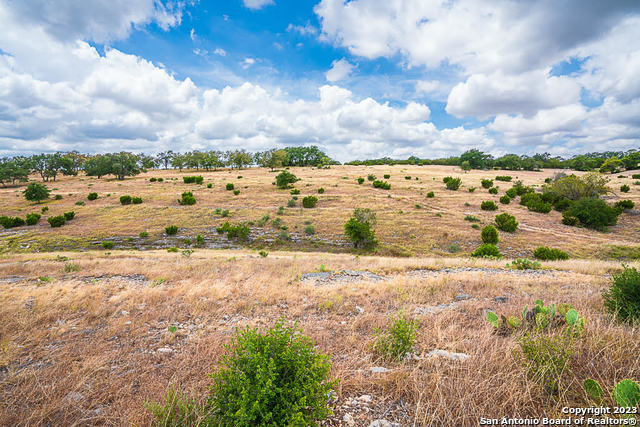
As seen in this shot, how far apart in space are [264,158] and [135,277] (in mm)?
80579

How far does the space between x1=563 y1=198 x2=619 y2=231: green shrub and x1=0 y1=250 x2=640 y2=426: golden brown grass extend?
29.3 meters

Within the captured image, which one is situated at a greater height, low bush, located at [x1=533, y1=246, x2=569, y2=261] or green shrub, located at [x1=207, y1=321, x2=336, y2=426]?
green shrub, located at [x1=207, y1=321, x2=336, y2=426]

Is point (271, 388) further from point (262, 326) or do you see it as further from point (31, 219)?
point (31, 219)

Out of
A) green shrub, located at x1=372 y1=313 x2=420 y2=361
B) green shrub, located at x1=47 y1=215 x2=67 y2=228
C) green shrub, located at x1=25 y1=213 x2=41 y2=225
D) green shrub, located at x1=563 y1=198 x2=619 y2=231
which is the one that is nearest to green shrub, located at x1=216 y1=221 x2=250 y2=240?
green shrub, located at x1=47 y1=215 x2=67 y2=228

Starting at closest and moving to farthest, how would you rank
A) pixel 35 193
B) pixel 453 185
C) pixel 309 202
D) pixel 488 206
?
pixel 488 206
pixel 309 202
pixel 35 193
pixel 453 185

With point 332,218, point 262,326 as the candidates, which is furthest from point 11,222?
point 262,326

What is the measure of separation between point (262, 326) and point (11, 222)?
42.6 m

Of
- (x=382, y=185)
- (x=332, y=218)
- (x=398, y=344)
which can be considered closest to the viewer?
(x=398, y=344)

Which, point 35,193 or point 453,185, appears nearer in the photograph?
point 35,193

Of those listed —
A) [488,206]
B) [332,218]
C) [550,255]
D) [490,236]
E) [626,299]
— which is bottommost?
[550,255]

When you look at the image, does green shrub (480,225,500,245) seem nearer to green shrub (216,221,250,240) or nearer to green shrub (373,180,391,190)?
green shrub (373,180,391,190)

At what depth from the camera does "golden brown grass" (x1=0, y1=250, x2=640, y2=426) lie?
9.36 ft

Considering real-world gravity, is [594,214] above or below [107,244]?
above

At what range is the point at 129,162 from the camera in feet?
213
